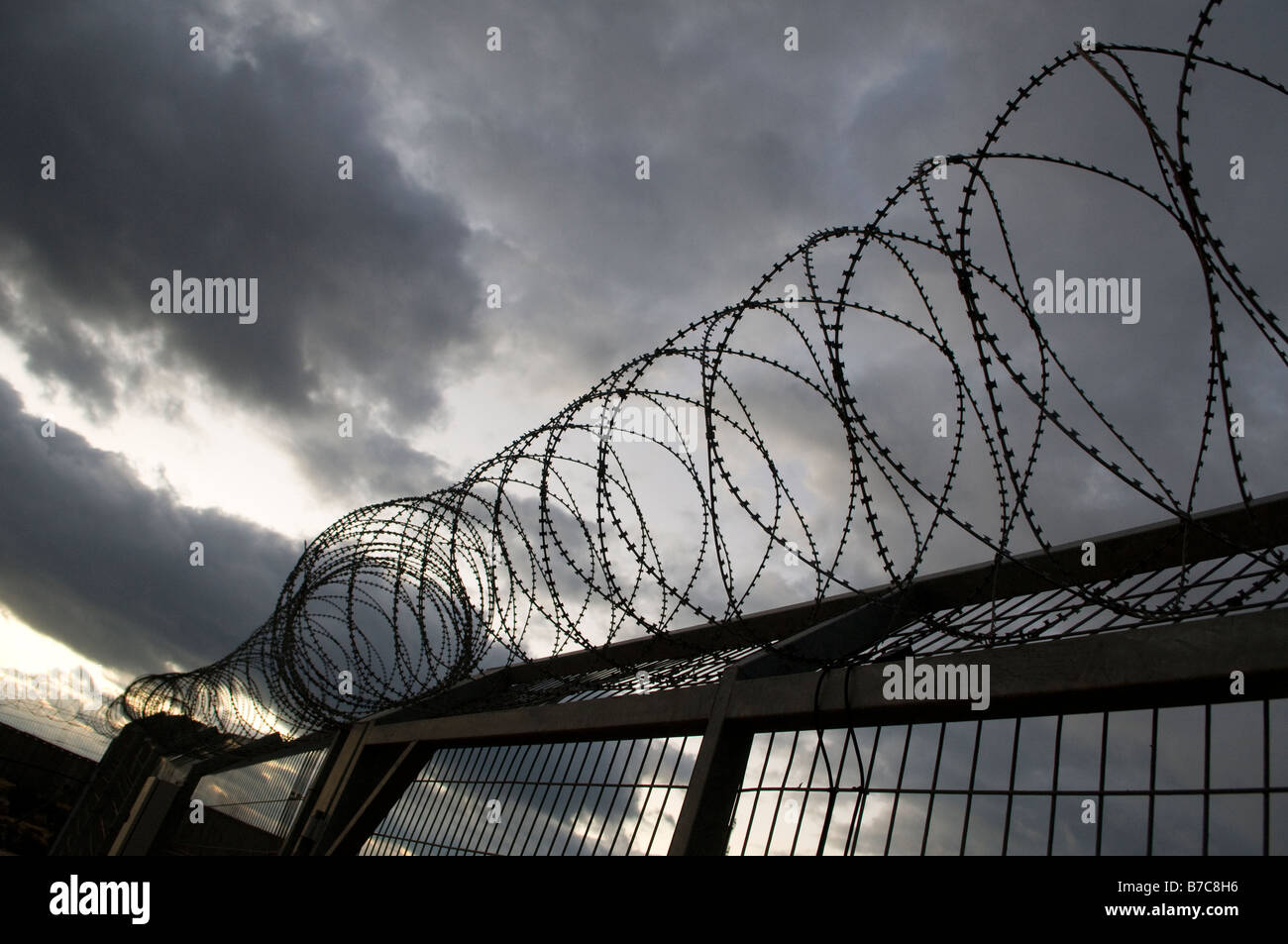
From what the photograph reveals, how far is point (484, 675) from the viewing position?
69.9 feet

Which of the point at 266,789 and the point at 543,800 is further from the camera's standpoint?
the point at 266,789

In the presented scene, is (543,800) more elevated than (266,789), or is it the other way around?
(543,800)

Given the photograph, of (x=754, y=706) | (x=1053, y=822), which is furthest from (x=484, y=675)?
(x=1053, y=822)

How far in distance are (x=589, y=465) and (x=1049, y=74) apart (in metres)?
5.46

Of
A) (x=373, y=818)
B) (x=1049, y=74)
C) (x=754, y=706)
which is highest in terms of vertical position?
(x=1049, y=74)

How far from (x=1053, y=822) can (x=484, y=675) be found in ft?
54.3

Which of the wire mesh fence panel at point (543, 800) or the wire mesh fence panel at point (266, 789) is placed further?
the wire mesh fence panel at point (266, 789)

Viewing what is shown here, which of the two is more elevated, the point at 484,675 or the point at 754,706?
the point at 484,675

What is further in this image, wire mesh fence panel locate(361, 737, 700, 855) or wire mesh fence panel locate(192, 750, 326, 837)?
wire mesh fence panel locate(192, 750, 326, 837)
